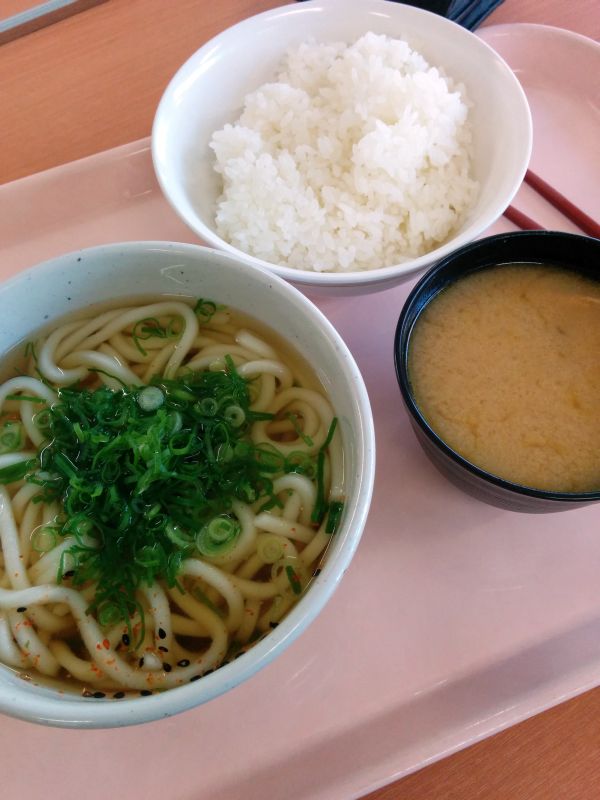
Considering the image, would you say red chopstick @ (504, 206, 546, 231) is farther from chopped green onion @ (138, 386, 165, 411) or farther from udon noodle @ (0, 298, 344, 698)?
chopped green onion @ (138, 386, 165, 411)

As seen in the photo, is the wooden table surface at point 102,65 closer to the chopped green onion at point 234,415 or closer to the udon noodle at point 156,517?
the udon noodle at point 156,517

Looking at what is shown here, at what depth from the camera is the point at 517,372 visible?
4.00 ft

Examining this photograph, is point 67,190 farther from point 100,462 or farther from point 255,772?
point 255,772

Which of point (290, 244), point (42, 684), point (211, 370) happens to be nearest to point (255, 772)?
point (42, 684)

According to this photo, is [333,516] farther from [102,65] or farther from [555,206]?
[102,65]

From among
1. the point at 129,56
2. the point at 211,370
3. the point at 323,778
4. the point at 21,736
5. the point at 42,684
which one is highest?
the point at 129,56

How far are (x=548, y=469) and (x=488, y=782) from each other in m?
0.61

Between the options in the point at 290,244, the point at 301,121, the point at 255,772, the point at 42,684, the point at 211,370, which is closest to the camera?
the point at 42,684

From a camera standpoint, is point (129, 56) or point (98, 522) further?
point (129, 56)

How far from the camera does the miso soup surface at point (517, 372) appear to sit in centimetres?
114

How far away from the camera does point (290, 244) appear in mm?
1423

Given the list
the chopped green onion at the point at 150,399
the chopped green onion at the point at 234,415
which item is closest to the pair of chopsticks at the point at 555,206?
the chopped green onion at the point at 234,415

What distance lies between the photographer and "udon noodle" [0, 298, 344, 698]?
40.5 inches

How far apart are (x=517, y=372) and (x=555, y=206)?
2.11 feet
